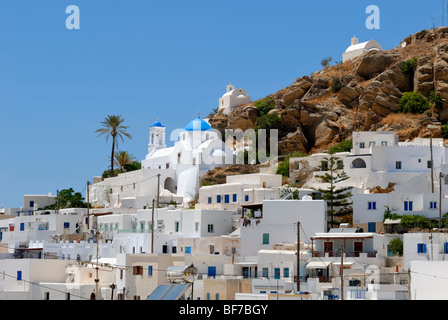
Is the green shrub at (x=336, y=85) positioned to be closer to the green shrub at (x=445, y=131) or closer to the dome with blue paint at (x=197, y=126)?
the dome with blue paint at (x=197, y=126)

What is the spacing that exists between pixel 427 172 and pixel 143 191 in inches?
1067

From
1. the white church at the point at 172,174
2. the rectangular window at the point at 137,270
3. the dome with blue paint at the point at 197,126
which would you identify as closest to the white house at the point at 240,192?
the white church at the point at 172,174

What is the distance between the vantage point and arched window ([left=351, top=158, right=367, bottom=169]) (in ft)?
183

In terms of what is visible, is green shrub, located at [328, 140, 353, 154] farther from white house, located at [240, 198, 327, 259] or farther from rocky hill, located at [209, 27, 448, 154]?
white house, located at [240, 198, 327, 259]

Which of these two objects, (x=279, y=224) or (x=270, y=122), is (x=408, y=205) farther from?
(x=270, y=122)

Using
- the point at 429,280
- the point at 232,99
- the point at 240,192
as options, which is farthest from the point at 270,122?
the point at 429,280

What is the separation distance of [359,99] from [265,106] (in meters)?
9.99

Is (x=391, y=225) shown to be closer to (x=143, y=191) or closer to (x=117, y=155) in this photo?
(x=143, y=191)

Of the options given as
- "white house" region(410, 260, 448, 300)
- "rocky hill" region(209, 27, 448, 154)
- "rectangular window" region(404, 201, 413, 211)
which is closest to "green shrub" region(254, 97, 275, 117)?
"rocky hill" region(209, 27, 448, 154)

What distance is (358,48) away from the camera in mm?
87812

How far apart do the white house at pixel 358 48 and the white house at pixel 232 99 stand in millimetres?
12095

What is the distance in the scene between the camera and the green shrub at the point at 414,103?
2844 inches

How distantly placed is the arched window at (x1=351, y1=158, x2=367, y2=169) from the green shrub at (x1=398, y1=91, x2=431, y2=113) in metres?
18.4
